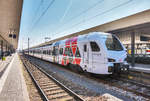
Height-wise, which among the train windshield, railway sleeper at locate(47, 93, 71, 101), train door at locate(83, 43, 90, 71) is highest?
the train windshield

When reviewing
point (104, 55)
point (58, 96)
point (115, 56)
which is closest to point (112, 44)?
point (115, 56)

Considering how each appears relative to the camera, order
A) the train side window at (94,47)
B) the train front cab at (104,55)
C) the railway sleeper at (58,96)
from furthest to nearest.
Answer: the train side window at (94,47)
the train front cab at (104,55)
the railway sleeper at (58,96)

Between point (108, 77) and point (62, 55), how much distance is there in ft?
17.5

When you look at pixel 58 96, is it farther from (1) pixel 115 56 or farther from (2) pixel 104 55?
(1) pixel 115 56

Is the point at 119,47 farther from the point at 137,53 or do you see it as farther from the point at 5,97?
the point at 137,53

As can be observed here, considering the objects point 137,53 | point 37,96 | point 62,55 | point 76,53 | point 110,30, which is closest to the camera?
point 37,96

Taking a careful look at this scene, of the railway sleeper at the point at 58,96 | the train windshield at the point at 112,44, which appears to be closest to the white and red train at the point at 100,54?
the train windshield at the point at 112,44

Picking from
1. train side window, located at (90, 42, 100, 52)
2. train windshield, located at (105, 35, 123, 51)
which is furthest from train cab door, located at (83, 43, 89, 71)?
train windshield, located at (105, 35, 123, 51)

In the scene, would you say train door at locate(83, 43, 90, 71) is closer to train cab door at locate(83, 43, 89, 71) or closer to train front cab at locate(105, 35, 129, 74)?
train cab door at locate(83, 43, 89, 71)

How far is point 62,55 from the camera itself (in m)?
11.8

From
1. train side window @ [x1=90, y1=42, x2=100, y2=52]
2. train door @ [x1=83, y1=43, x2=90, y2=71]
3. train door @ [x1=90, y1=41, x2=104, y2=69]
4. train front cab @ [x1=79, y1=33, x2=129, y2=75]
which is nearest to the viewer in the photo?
train front cab @ [x1=79, y1=33, x2=129, y2=75]

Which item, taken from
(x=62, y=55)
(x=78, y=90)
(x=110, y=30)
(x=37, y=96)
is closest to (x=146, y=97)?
(x=78, y=90)

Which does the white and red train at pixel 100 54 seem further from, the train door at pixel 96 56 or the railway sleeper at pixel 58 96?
the railway sleeper at pixel 58 96

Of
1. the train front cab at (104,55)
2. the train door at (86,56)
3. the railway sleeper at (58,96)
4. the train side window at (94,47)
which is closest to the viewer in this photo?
the railway sleeper at (58,96)
